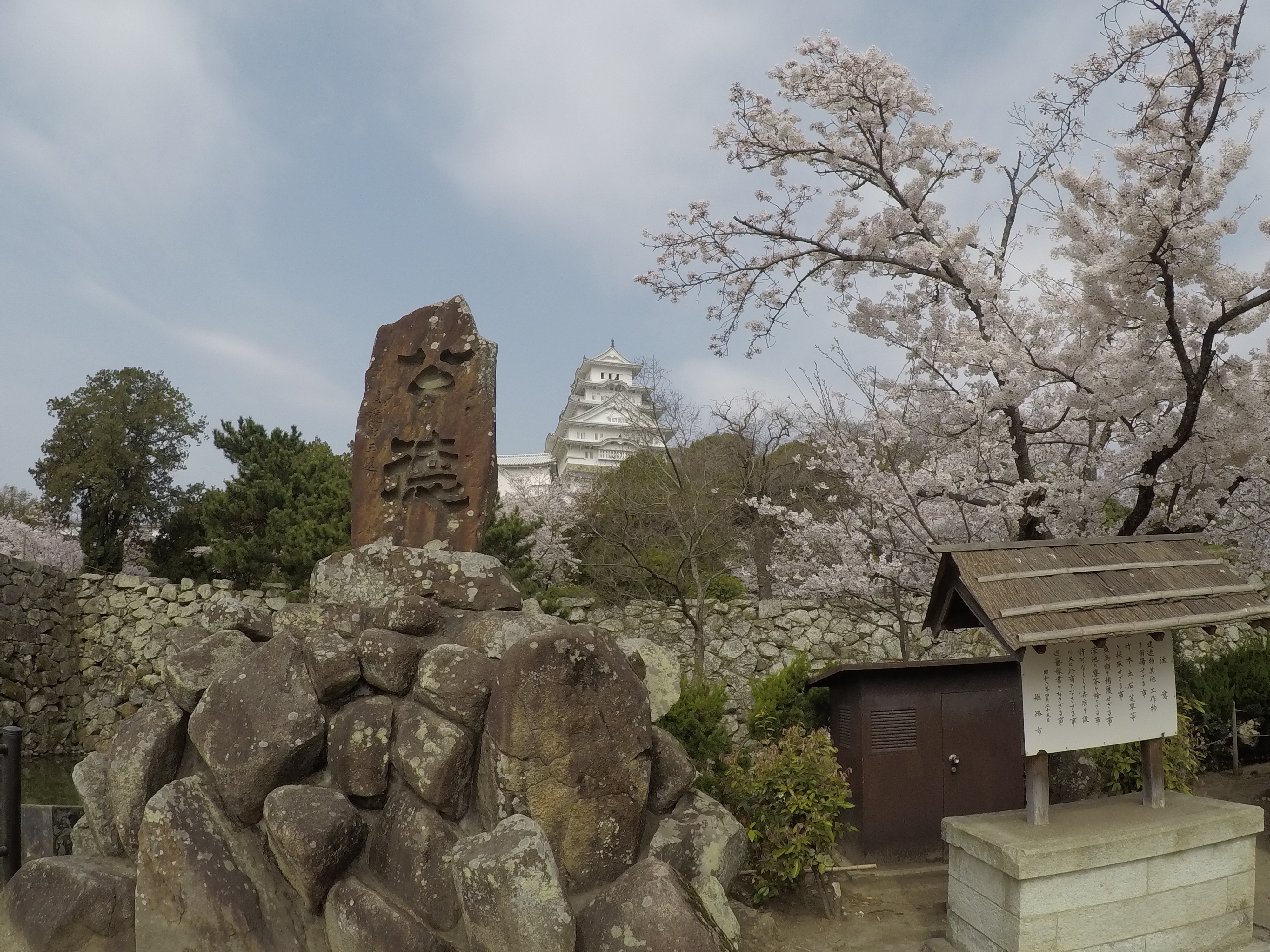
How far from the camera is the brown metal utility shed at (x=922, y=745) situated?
22.0 feet

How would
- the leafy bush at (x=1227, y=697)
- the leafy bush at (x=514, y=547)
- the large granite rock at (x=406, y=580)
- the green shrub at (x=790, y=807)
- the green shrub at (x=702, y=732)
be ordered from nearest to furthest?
the large granite rock at (x=406, y=580)
the green shrub at (x=790, y=807)
the green shrub at (x=702, y=732)
the leafy bush at (x=1227, y=697)
the leafy bush at (x=514, y=547)

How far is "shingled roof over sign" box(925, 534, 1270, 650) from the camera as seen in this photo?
445 cm

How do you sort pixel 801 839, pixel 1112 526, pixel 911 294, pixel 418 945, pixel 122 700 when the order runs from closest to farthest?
pixel 418 945
pixel 801 839
pixel 911 294
pixel 1112 526
pixel 122 700

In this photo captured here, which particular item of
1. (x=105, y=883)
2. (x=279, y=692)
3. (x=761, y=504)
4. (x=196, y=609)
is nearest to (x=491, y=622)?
(x=279, y=692)

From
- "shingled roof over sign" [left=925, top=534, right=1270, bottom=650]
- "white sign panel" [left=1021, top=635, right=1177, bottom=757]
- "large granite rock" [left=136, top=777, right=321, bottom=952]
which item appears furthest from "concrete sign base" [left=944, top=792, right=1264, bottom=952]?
"large granite rock" [left=136, top=777, right=321, bottom=952]

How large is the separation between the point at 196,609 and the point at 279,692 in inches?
440

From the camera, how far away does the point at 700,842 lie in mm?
4430

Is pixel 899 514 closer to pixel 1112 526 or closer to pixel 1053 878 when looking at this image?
pixel 1112 526

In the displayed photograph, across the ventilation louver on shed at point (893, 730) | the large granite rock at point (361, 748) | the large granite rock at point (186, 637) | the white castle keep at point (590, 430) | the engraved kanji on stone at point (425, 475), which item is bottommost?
the ventilation louver on shed at point (893, 730)

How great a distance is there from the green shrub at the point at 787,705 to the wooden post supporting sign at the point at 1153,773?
2354mm

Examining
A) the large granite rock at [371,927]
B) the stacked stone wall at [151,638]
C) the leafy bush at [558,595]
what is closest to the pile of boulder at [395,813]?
the large granite rock at [371,927]

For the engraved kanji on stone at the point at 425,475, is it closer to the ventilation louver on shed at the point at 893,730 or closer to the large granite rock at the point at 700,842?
the large granite rock at the point at 700,842

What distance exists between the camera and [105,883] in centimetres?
420

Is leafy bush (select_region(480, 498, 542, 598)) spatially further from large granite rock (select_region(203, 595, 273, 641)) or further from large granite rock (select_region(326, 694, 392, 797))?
large granite rock (select_region(326, 694, 392, 797))
